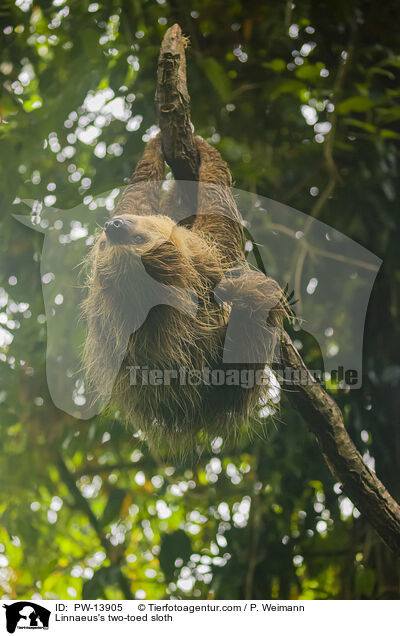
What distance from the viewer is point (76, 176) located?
1104mm

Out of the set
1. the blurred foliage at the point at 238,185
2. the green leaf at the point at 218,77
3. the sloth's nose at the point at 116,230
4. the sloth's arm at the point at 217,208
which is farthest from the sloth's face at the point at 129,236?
the green leaf at the point at 218,77

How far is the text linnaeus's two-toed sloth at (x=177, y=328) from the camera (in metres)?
0.63

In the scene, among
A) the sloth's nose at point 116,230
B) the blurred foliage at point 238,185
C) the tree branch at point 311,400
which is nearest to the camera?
the sloth's nose at point 116,230

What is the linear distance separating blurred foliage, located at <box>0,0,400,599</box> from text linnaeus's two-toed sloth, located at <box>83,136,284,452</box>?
225 mm

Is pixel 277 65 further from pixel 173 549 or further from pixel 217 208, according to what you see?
pixel 173 549

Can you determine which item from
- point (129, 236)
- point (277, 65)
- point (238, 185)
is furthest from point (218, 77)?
point (129, 236)

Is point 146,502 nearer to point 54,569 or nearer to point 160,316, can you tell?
point 54,569

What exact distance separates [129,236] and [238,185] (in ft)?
1.61

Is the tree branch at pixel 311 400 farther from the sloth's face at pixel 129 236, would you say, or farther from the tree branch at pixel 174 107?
the sloth's face at pixel 129 236

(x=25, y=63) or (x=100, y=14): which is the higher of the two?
(x=100, y=14)

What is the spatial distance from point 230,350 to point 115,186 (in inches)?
20.3

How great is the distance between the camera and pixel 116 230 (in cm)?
61
